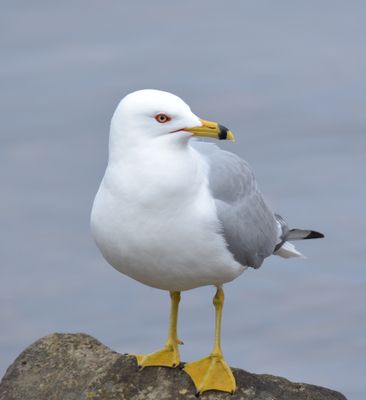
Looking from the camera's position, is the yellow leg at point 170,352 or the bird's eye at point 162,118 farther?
the yellow leg at point 170,352

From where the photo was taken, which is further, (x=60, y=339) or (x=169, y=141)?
(x=60, y=339)

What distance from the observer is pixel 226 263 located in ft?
42.8

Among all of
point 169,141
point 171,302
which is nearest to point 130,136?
point 169,141

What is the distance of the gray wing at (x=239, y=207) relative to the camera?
13133 mm

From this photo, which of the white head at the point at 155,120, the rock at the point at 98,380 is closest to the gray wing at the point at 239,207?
the white head at the point at 155,120

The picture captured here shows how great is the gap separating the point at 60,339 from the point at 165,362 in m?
1.24

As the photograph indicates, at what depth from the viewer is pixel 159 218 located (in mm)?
12648

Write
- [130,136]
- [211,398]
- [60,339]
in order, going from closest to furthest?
[130,136], [211,398], [60,339]

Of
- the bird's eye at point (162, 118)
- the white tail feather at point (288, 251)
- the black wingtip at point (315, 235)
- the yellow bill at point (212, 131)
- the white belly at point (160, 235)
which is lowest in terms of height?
the white tail feather at point (288, 251)

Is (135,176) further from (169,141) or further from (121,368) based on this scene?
(121,368)

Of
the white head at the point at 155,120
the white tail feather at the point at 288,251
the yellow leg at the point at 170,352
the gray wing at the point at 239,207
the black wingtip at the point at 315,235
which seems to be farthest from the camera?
the black wingtip at the point at 315,235

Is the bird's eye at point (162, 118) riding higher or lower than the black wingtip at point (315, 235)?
higher

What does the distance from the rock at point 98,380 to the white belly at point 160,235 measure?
1.19m

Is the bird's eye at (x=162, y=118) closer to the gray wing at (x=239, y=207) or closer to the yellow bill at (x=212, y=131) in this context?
the yellow bill at (x=212, y=131)
